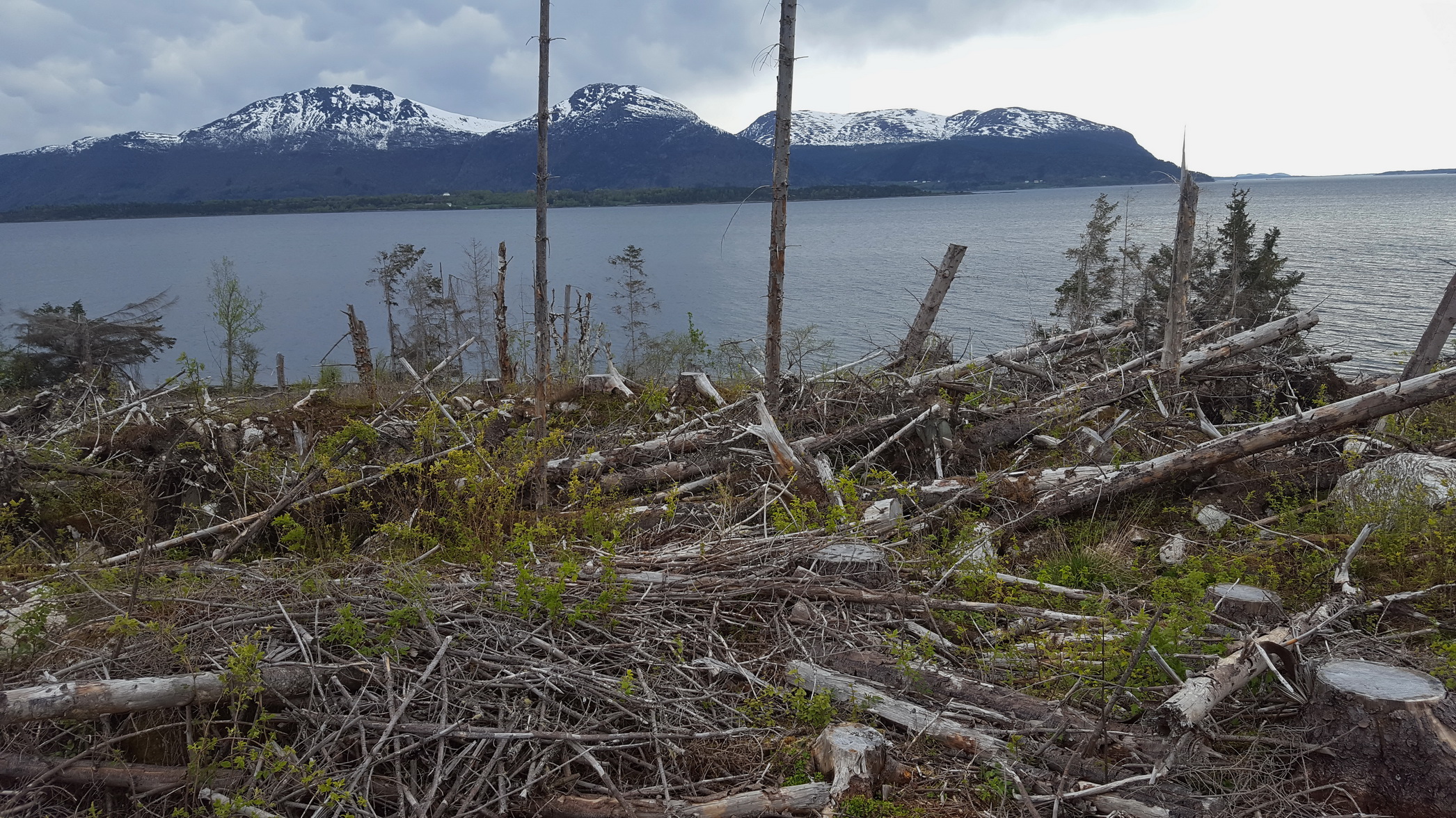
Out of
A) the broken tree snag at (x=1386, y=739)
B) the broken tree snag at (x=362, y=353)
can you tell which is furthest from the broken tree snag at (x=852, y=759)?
the broken tree snag at (x=362, y=353)

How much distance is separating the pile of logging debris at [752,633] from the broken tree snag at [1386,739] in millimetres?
14

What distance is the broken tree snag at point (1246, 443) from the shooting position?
701cm

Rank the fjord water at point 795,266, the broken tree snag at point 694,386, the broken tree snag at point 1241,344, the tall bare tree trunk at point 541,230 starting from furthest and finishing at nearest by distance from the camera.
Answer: the fjord water at point 795,266, the broken tree snag at point 694,386, the broken tree snag at point 1241,344, the tall bare tree trunk at point 541,230

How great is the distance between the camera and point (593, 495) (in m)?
6.45

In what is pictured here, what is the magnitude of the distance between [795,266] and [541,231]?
6257 cm

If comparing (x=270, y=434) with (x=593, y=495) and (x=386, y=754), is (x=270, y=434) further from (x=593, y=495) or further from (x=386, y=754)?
(x=386, y=754)

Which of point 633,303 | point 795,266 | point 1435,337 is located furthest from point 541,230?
point 795,266

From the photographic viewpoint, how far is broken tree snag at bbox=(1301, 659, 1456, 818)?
10.8ft

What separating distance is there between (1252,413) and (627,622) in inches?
351

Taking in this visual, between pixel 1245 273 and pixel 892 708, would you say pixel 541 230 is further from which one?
pixel 1245 273

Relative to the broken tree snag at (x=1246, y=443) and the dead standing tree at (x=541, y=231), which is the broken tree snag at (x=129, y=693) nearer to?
the dead standing tree at (x=541, y=231)

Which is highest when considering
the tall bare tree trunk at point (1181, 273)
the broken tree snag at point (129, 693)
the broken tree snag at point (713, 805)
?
the tall bare tree trunk at point (1181, 273)

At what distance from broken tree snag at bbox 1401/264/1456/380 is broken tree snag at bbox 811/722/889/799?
1161 centimetres

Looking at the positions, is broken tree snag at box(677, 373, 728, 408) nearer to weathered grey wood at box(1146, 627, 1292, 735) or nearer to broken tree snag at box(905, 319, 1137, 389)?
broken tree snag at box(905, 319, 1137, 389)
